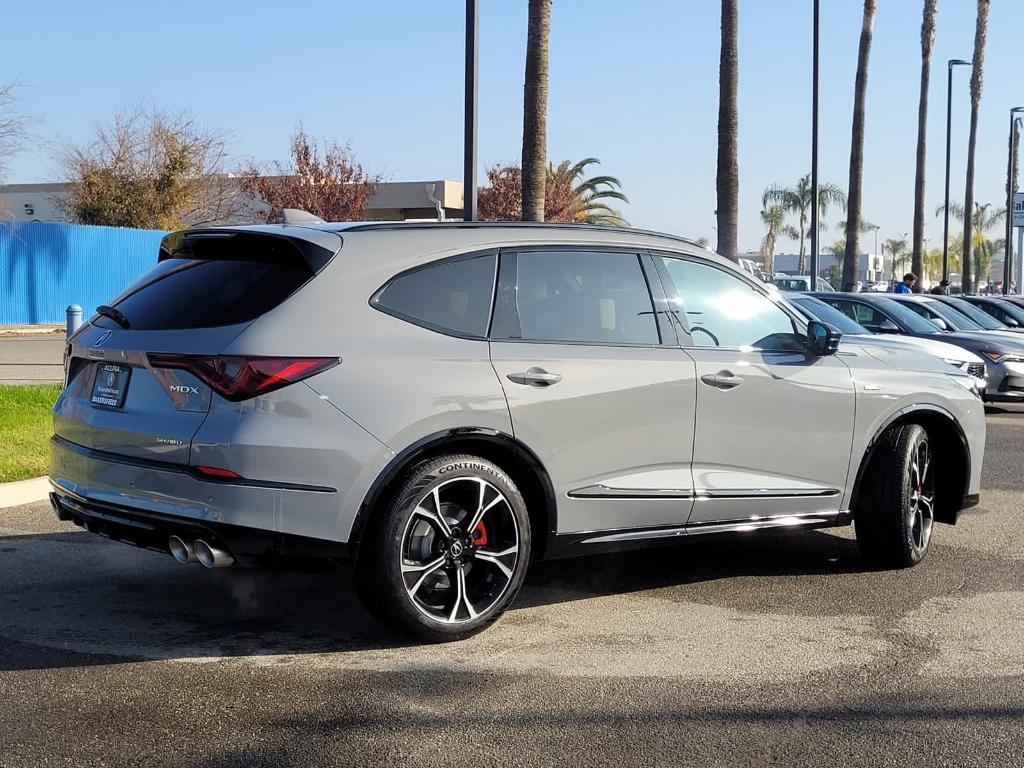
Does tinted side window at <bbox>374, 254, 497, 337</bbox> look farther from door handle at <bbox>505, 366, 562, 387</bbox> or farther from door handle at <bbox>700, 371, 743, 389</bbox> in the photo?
door handle at <bbox>700, 371, 743, 389</bbox>

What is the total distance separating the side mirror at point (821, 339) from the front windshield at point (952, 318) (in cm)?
1161

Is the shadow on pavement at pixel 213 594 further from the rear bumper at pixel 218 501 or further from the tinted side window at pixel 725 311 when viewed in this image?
the tinted side window at pixel 725 311

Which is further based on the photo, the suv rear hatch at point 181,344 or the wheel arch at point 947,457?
the wheel arch at point 947,457

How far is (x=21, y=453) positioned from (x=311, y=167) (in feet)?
141

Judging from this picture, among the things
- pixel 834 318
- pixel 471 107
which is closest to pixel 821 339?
pixel 834 318

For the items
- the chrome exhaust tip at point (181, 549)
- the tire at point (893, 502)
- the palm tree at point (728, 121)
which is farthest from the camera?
the palm tree at point (728, 121)

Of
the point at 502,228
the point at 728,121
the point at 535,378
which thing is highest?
the point at 728,121

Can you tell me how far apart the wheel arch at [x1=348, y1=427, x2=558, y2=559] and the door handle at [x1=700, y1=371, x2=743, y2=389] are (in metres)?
1.02

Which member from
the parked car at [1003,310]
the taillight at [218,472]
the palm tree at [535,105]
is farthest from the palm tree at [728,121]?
→ the taillight at [218,472]

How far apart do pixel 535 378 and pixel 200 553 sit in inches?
61.7

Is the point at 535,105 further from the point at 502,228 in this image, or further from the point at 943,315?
the point at 502,228

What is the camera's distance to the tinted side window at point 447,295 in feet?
18.0

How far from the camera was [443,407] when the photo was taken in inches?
209

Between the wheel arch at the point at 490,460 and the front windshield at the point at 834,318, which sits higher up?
the front windshield at the point at 834,318
